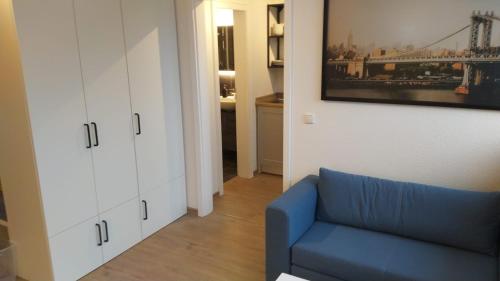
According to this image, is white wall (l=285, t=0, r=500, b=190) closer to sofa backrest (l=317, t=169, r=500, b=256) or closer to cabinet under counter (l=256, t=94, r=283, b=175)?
sofa backrest (l=317, t=169, r=500, b=256)

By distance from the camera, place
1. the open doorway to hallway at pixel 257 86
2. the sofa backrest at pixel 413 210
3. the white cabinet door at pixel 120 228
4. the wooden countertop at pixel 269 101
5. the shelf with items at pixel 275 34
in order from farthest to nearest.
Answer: the shelf with items at pixel 275 34, the wooden countertop at pixel 269 101, the open doorway to hallway at pixel 257 86, the white cabinet door at pixel 120 228, the sofa backrest at pixel 413 210

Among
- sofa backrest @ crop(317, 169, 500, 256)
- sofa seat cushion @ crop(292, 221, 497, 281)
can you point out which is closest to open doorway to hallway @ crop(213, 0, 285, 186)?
sofa backrest @ crop(317, 169, 500, 256)

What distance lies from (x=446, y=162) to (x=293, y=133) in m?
1.10

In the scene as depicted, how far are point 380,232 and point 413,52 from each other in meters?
1.19

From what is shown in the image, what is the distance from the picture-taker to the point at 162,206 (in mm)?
3520

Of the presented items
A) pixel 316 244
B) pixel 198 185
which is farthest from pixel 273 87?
pixel 316 244

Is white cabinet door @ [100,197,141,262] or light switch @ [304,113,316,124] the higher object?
light switch @ [304,113,316,124]

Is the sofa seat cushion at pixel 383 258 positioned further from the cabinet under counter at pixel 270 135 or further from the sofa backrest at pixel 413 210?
the cabinet under counter at pixel 270 135

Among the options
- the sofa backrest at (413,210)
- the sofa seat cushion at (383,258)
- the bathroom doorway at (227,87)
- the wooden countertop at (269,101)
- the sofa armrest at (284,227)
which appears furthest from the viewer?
the bathroom doorway at (227,87)

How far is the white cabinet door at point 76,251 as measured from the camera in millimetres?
2623

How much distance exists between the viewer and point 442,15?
7.67 ft

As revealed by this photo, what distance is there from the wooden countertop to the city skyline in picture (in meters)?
1.89

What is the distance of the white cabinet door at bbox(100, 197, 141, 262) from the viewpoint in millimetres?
2982

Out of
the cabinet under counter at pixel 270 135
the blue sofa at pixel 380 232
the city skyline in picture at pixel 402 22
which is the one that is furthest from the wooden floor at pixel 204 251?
the city skyline in picture at pixel 402 22
